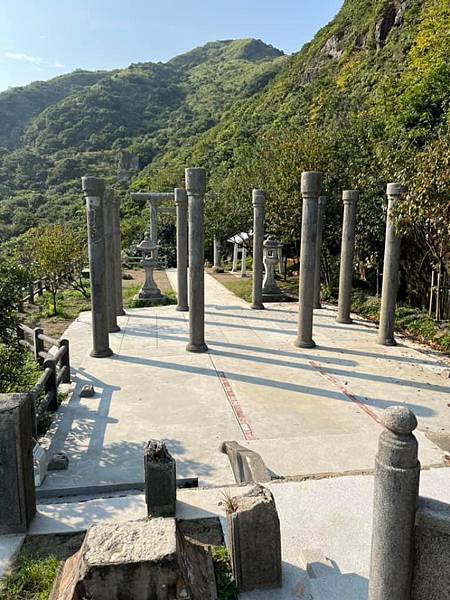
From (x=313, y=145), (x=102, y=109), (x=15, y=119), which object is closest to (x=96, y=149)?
(x=102, y=109)

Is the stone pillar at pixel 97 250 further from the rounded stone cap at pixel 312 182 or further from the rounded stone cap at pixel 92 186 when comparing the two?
the rounded stone cap at pixel 312 182

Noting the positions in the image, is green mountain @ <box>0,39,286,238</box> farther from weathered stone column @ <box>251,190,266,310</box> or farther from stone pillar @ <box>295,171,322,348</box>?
stone pillar @ <box>295,171,322,348</box>

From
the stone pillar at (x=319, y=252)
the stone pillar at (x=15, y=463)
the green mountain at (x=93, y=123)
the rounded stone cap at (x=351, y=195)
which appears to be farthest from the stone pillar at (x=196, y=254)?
the green mountain at (x=93, y=123)

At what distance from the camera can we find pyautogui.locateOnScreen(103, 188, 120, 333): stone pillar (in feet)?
41.3

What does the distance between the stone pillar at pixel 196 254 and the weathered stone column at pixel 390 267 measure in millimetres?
4113

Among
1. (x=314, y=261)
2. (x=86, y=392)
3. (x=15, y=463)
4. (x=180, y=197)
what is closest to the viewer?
(x=15, y=463)

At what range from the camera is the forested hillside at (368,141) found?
1122 cm

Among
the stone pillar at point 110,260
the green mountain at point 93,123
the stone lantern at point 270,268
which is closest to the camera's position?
the stone pillar at point 110,260

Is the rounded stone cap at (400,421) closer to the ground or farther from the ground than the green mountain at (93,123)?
closer to the ground

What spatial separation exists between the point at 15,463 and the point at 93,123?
11736 centimetres

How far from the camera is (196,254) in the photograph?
33.9 feet

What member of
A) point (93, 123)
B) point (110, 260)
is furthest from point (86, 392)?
point (93, 123)

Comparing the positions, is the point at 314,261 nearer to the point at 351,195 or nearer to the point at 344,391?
the point at 351,195

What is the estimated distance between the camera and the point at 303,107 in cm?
4669
